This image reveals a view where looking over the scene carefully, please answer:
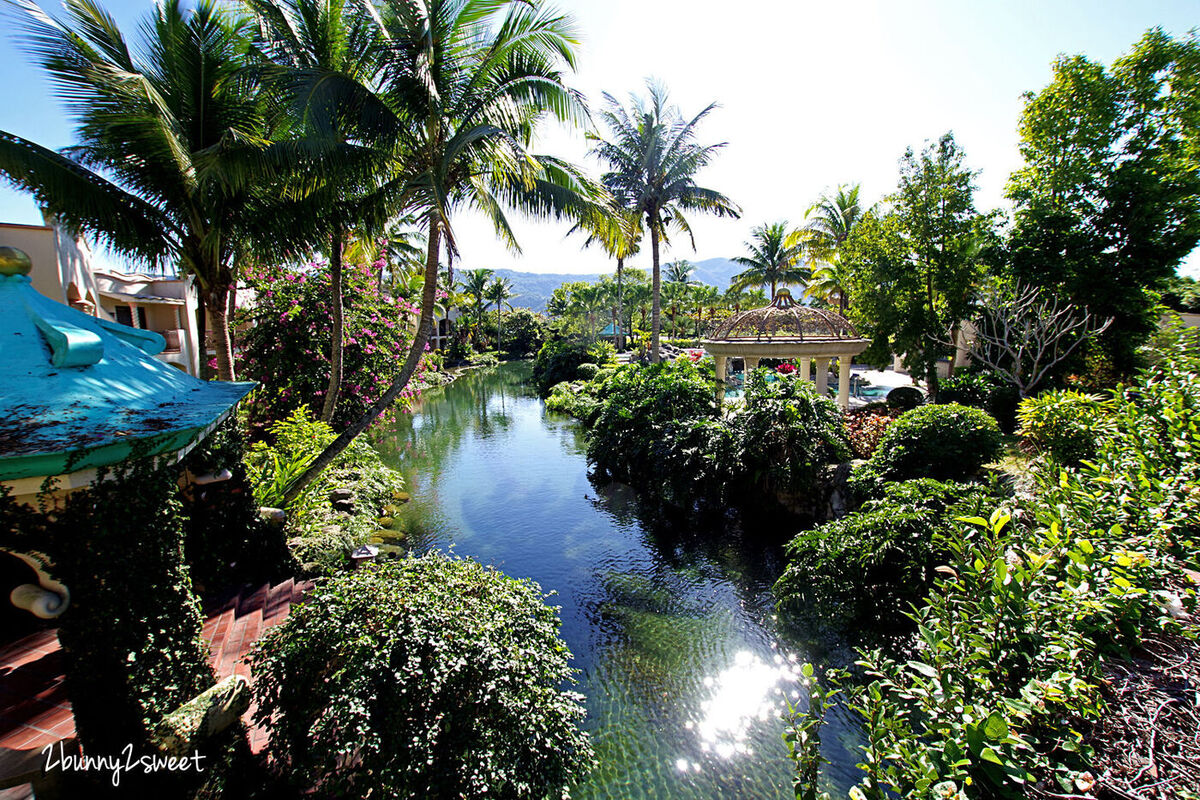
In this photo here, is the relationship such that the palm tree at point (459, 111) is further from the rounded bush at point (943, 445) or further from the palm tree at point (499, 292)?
the palm tree at point (499, 292)

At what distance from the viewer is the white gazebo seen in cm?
1497

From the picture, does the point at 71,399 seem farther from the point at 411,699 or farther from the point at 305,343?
the point at 305,343

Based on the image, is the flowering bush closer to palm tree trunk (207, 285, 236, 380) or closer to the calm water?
the calm water

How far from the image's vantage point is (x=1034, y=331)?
12.9 m

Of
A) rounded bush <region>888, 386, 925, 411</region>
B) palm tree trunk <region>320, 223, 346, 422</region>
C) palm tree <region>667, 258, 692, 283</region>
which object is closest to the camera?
palm tree trunk <region>320, 223, 346, 422</region>

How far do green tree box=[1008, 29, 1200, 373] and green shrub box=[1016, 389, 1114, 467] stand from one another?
8.17 metres

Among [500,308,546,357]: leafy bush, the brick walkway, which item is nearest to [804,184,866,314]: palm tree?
the brick walkway

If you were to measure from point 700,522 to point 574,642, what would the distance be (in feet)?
18.9

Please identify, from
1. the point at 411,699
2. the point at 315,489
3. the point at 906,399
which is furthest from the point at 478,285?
the point at 411,699

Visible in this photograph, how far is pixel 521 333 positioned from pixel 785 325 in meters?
51.4

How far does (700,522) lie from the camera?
13562mm

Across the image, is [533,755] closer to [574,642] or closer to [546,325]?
[574,642]

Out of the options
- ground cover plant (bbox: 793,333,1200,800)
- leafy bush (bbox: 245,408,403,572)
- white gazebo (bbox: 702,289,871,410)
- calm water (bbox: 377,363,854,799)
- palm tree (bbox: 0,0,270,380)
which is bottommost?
calm water (bbox: 377,363,854,799)

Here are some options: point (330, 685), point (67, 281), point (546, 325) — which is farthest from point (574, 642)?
point (546, 325)
